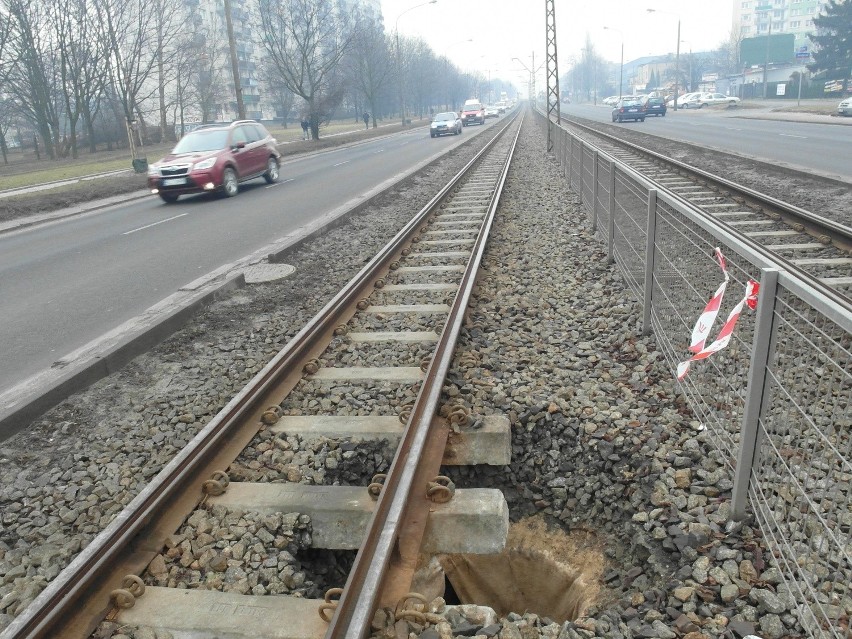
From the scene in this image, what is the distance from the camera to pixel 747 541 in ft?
10.2

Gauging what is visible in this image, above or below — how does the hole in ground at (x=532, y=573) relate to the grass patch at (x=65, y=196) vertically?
below

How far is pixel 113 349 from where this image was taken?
579 cm

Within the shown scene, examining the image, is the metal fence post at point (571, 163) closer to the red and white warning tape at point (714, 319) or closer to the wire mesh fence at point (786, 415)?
the wire mesh fence at point (786, 415)

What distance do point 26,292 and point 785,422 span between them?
8863mm

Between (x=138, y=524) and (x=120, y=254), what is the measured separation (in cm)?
866

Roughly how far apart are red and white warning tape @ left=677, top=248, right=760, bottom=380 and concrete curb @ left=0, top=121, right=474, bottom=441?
14.1ft

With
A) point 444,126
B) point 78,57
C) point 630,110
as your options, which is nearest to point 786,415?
point 444,126

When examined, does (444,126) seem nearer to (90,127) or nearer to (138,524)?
(90,127)

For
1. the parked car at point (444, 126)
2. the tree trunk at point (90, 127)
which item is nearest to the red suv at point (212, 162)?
the parked car at point (444, 126)

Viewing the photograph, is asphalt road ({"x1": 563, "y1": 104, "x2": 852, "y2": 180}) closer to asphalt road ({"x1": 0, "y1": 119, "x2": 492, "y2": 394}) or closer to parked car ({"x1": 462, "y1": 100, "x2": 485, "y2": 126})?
asphalt road ({"x1": 0, "y1": 119, "x2": 492, "y2": 394})

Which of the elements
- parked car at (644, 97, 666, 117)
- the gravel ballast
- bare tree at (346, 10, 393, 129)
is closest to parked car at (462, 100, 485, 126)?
bare tree at (346, 10, 393, 129)

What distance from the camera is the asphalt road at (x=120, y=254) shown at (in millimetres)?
7090

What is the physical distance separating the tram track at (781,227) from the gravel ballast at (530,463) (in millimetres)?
2060

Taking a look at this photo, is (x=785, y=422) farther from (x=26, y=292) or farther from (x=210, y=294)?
(x=26, y=292)
